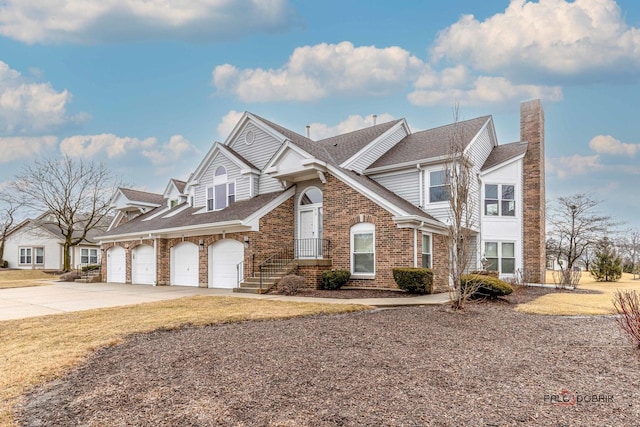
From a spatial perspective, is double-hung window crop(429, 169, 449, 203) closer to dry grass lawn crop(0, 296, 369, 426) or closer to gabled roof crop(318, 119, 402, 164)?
gabled roof crop(318, 119, 402, 164)

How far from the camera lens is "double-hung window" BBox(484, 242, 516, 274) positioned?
1822cm

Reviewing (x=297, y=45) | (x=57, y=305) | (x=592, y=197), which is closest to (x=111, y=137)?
(x=297, y=45)

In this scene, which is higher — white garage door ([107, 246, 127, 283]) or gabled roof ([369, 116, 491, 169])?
gabled roof ([369, 116, 491, 169])

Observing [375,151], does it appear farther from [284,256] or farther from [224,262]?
[224,262]

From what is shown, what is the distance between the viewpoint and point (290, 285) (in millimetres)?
13992

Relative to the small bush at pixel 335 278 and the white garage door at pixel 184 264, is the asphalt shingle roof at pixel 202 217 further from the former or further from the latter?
the small bush at pixel 335 278

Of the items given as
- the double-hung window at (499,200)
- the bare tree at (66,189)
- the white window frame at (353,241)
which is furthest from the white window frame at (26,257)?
the double-hung window at (499,200)

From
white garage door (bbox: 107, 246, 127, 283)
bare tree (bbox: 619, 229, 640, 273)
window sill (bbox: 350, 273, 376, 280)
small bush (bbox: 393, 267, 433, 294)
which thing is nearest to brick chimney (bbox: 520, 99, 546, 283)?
small bush (bbox: 393, 267, 433, 294)

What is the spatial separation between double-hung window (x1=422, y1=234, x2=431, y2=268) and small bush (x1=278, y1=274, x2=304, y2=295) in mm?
4668

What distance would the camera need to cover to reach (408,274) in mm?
12805

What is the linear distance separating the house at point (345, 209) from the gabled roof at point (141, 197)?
20.9ft

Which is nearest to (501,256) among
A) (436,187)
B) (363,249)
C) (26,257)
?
(436,187)

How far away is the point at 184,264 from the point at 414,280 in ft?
39.1

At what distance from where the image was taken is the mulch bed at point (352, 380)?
3.67 meters
